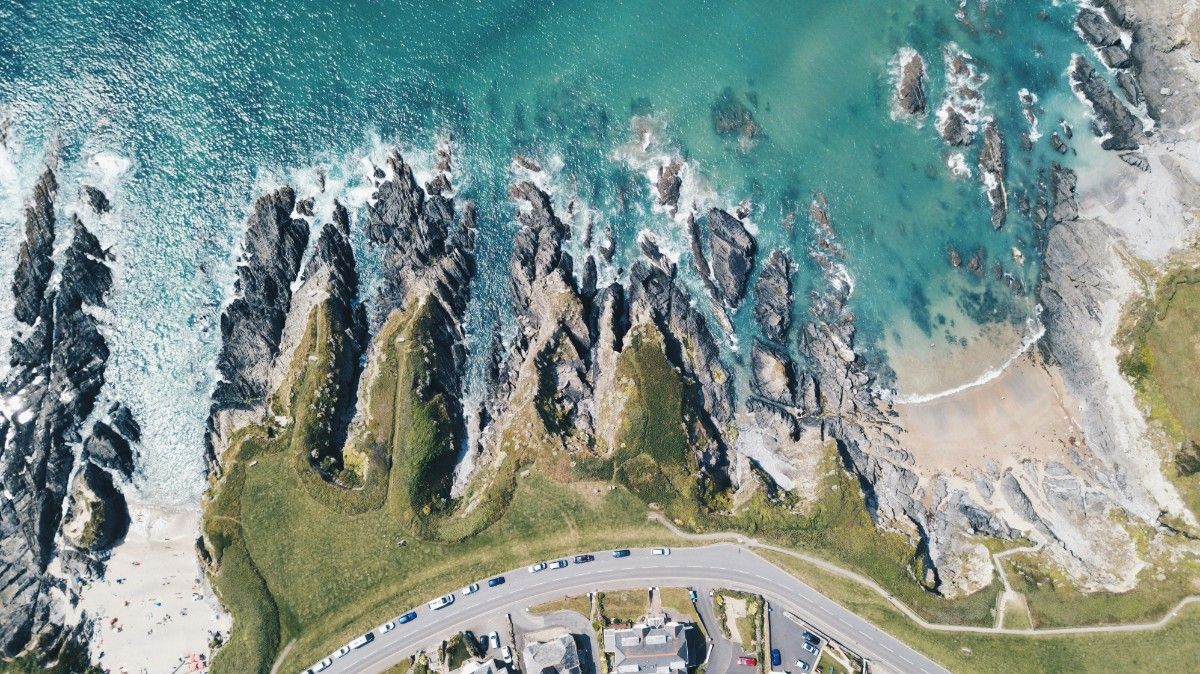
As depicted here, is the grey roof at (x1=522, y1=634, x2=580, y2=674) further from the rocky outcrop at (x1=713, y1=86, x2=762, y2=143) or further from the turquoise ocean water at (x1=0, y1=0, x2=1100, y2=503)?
the rocky outcrop at (x1=713, y1=86, x2=762, y2=143)

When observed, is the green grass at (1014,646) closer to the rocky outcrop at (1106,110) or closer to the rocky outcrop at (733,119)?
the rocky outcrop at (733,119)

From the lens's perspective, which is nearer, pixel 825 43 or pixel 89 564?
pixel 89 564

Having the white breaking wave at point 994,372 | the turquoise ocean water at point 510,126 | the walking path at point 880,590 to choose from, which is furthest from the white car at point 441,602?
the white breaking wave at point 994,372

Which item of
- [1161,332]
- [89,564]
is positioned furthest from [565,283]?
[1161,332]

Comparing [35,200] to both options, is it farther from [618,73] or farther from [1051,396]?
[1051,396]

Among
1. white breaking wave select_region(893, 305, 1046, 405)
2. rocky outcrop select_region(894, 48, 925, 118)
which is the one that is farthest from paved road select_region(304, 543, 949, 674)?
rocky outcrop select_region(894, 48, 925, 118)

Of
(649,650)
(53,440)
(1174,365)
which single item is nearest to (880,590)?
(649,650)

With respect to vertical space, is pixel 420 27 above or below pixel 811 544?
above
